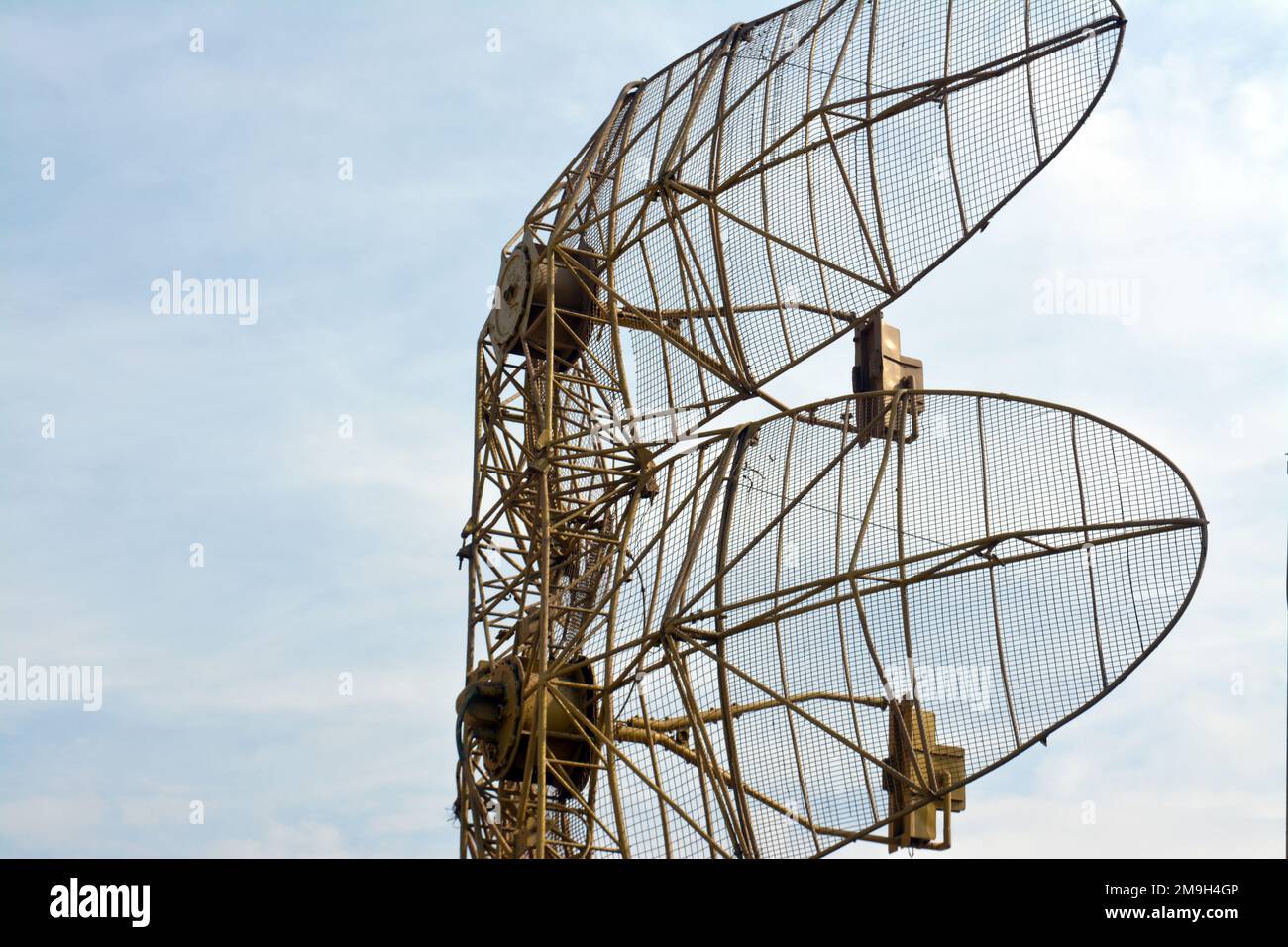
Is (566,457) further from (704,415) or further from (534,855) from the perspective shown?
(534,855)

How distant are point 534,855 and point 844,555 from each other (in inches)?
336

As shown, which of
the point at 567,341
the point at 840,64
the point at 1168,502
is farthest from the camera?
the point at 567,341

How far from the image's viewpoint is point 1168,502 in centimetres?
2495

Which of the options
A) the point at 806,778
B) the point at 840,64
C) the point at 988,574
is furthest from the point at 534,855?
the point at 840,64

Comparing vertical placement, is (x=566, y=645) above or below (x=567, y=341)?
below

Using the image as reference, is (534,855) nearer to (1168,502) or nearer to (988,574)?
(988,574)

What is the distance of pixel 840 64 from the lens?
1210 inches

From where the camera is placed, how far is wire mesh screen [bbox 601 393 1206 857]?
25.1 m

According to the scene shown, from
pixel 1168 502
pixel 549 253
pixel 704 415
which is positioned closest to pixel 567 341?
pixel 549 253

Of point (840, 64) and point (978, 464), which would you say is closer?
point (978, 464)

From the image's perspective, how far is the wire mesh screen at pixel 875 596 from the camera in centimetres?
2514

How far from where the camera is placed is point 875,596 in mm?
27281
